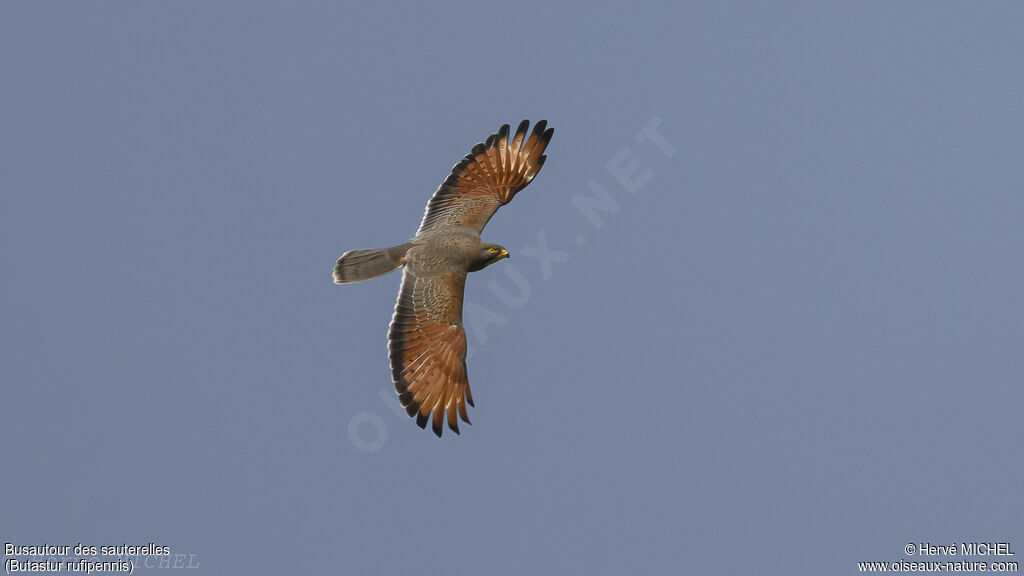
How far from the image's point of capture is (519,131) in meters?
21.7

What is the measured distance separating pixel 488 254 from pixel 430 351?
5.89 feet

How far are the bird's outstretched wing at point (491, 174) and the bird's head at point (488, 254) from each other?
1218 millimetres

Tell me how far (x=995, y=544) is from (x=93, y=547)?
15123 millimetres

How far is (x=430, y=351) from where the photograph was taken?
19.6m

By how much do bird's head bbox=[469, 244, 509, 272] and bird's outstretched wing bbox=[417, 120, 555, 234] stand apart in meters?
1.22

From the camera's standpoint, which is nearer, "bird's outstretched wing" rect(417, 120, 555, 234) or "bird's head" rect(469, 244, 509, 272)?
"bird's head" rect(469, 244, 509, 272)

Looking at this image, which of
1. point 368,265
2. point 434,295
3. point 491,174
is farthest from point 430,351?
point 491,174

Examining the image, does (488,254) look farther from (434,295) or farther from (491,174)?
(491,174)

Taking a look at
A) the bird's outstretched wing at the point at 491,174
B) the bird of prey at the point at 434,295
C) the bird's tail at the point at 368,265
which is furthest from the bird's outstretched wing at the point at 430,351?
the bird's outstretched wing at the point at 491,174

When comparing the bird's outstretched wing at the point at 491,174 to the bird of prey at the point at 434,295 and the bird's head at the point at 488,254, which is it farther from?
the bird's head at the point at 488,254

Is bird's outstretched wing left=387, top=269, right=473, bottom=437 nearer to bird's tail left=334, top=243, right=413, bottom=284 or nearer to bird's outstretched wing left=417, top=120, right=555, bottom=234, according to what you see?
bird's tail left=334, top=243, right=413, bottom=284

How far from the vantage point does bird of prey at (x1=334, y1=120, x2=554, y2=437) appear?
19500 mm

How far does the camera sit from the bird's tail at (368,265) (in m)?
20.1

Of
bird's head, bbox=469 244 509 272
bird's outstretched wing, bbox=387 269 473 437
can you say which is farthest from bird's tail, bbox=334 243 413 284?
bird's head, bbox=469 244 509 272
